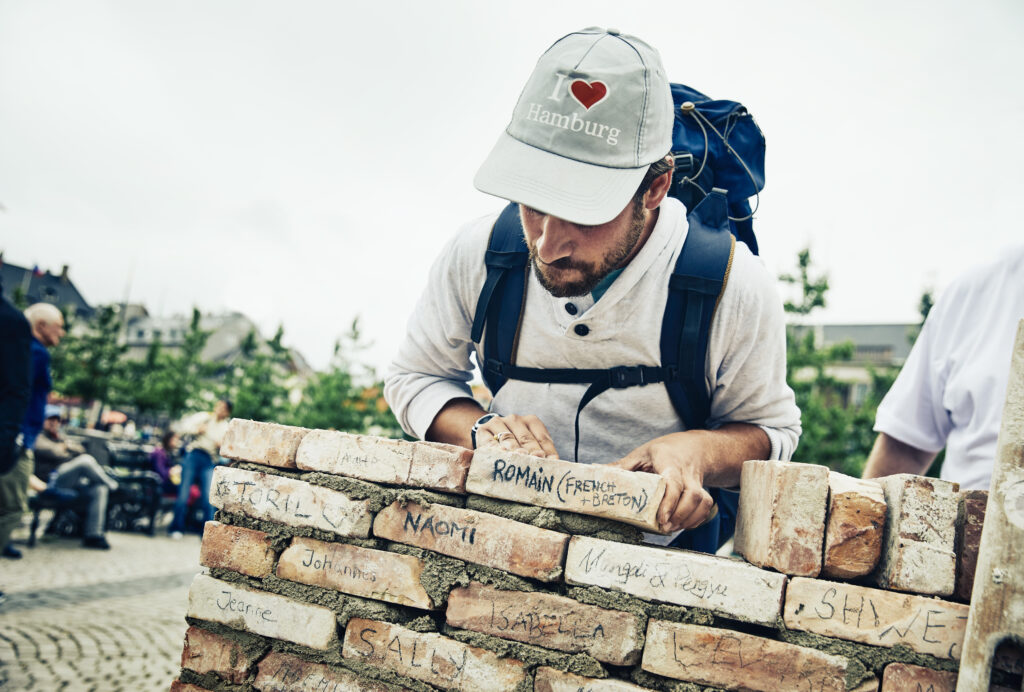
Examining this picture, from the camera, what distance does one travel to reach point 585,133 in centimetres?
181

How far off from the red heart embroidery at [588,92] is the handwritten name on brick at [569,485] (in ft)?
3.07

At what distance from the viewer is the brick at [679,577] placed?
1.47 m

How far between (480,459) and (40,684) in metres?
3.64

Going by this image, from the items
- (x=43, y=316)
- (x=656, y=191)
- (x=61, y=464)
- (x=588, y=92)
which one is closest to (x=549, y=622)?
(x=656, y=191)

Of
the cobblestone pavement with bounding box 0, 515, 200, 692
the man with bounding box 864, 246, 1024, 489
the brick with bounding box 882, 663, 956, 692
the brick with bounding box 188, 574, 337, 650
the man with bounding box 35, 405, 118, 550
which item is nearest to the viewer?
the brick with bounding box 882, 663, 956, 692

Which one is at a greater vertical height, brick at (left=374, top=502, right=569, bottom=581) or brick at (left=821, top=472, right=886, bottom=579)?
brick at (left=821, top=472, right=886, bottom=579)

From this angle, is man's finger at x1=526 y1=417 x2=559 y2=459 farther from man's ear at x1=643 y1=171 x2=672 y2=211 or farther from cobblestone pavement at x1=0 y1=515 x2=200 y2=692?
cobblestone pavement at x1=0 y1=515 x2=200 y2=692

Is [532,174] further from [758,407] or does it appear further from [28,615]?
[28,615]

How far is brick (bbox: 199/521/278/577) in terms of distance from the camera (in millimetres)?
1808

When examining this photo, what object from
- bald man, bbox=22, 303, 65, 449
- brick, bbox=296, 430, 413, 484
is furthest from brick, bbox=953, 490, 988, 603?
bald man, bbox=22, 303, 65, 449

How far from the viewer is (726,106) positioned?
235 centimetres

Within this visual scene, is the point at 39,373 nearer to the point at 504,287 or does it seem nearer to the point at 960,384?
the point at 504,287

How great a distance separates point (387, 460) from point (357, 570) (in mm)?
279

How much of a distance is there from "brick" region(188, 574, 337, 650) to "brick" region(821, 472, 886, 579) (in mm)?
1182
